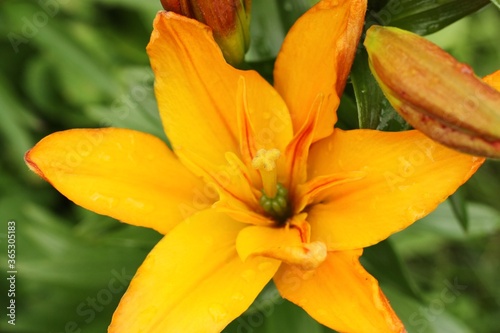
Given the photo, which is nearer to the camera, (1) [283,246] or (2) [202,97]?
(1) [283,246]

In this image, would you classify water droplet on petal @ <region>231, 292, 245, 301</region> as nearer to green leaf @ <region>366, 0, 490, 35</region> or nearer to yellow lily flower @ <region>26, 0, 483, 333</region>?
yellow lily flower @ <region>26, 0, 483, 333</region>

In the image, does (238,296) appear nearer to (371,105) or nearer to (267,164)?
(267,164)

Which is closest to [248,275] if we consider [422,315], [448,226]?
[422,315]

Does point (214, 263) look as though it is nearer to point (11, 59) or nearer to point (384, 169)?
point (384, 169)

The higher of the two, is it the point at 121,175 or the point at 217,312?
the point at 121,175

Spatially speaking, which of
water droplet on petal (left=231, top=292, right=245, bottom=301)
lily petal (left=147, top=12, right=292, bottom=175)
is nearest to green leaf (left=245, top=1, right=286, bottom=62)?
lily petal (left=147, top=12, right=292, bottom=175)

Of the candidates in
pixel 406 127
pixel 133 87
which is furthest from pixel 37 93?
pixel 406 127

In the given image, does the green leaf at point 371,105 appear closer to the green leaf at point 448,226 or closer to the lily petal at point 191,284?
the lily petal at point 191,284
